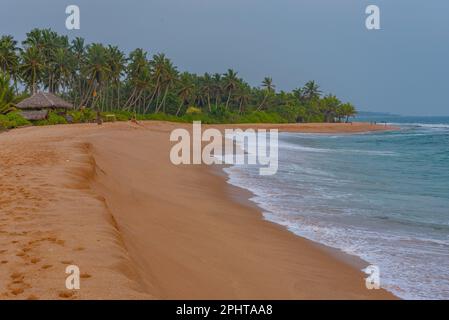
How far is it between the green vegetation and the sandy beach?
3384cm

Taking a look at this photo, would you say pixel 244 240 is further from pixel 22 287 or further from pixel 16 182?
pixel 16 182

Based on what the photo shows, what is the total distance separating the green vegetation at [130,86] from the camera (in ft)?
171

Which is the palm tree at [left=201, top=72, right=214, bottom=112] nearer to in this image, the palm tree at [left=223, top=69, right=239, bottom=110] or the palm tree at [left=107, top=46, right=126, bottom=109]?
the palm tree at [left=223, top=69, right=239, bottom=110]

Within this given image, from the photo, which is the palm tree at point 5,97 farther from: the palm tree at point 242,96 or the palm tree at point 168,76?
the palm tree at point 242,96

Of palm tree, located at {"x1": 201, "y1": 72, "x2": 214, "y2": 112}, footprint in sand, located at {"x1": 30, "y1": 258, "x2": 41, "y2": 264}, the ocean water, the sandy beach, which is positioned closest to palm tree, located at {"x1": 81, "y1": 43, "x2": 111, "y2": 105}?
palm tree, located at {"x1": 201, "y1": 72, "x2": 214, "y2": 112}

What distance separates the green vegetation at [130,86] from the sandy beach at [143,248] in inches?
1332

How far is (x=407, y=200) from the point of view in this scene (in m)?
11.5

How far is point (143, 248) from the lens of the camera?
18.7 feet

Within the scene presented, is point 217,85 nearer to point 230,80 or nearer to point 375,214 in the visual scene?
point 230,80

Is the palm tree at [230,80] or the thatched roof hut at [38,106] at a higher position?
the palm tree at [230,80]

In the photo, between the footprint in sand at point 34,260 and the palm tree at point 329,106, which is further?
the palm tree at point 329,106


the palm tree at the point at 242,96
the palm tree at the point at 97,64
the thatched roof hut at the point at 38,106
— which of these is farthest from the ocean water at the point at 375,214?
the palm tree at the point at 242,96
